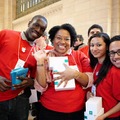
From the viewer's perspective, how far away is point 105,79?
6.33 feet

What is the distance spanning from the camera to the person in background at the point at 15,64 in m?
2.11

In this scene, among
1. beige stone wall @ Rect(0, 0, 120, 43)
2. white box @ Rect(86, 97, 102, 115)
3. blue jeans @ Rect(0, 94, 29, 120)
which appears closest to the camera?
white box @ Rect(86, 97, 102, 115)

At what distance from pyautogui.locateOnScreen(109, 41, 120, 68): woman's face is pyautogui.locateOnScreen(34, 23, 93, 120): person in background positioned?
25 centimetres

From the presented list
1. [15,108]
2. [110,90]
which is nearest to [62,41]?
[110,90]

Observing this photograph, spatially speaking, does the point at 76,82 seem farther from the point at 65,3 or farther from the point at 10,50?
the point at 65,3

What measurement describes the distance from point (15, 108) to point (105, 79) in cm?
95

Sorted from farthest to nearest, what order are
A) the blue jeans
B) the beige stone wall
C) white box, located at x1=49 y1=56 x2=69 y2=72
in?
the beige stone wall < the blue jeans < white box, located at x1=49 y1=56 x2=69 y2=72

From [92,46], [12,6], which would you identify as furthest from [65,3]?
[12,6]

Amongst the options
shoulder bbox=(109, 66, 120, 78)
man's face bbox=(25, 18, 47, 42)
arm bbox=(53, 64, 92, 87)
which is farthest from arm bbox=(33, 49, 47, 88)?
shoulder bbox=(109, 66, 120, 78)

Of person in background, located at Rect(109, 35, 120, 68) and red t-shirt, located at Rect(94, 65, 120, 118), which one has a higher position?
person in background, located at Rect(109, 35, 120, 68)

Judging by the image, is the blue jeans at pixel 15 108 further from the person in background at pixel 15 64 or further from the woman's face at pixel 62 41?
the woman's face at pixel 62 41

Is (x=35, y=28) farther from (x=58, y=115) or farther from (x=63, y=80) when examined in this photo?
(x=58, y=115)

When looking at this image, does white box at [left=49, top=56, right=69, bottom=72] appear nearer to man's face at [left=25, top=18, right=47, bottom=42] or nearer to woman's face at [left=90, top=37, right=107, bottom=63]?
woman's face at [left=90, top=37, right=107, bottom=63]

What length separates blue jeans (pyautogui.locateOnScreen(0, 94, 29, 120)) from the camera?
216 cm
